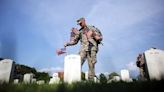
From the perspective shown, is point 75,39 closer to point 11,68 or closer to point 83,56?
point 83,56

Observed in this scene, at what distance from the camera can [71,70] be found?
6828 millimetres

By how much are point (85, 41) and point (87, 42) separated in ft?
0.33

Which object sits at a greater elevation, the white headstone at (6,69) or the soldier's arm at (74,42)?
the soldier's arm at (74,42)

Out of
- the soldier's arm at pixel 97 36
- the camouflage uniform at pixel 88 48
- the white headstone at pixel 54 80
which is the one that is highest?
the soldier's arm at pixel 97 36

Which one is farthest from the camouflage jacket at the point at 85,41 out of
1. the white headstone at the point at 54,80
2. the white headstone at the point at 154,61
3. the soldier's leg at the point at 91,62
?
the white headstone at the point at 154,61

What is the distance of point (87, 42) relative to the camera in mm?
7977

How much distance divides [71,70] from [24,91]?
3.06 metres

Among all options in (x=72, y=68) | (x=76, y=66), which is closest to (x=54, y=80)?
(x=72, y=68)

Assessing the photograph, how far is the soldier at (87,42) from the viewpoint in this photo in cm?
766

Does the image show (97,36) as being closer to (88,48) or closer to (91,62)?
(88,48)

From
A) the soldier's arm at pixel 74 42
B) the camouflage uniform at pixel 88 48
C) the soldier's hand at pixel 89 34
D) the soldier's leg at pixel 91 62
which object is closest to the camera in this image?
the soldier's leg at pixel 91 62

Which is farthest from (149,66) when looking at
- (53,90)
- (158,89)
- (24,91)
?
(24,91)

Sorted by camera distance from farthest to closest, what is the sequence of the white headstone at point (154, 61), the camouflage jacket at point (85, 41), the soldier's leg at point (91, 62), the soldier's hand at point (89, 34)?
the soldier's hand at point (89, 34) → the camouflage jacket at point (85, 41) → the soldier's leg at point (91, 62) → the white headstone at point (154, 61)

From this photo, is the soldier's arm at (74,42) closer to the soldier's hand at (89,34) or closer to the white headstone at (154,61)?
the soldier's hand at (89,34)
